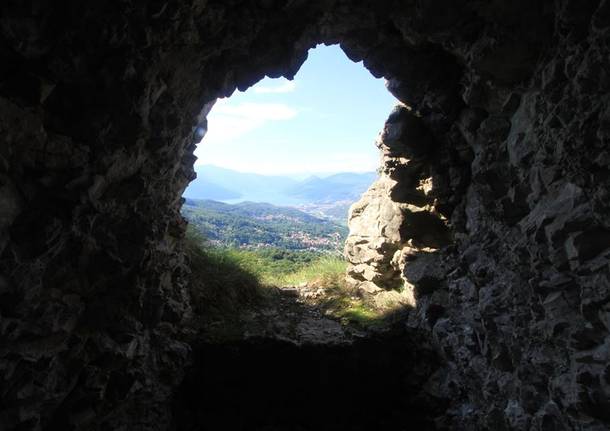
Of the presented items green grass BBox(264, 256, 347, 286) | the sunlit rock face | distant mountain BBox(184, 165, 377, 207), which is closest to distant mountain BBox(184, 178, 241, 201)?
distant mountain BBox(184, 165, 377, 207)

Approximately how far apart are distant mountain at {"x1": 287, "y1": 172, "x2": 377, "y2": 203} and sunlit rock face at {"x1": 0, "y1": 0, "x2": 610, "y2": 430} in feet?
234

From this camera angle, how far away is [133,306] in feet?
15.7

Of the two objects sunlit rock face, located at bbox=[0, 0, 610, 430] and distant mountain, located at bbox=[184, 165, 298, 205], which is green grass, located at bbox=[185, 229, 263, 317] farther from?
distant mountain, located at bbox=[184, 165, 298, 205]

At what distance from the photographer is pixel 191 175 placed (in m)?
6.15

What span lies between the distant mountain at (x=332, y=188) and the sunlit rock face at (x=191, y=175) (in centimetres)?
7135

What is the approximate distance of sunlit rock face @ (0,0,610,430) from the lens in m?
3.10

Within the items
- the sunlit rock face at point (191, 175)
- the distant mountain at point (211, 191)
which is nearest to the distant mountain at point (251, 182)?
the distant mountain at point (211, 191)

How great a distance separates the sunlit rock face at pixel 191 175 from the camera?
10.2 ft

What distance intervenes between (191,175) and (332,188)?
88394 mm

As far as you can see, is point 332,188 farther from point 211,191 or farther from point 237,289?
point 237,289

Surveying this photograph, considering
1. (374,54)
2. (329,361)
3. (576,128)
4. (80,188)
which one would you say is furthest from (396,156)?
(80,188)

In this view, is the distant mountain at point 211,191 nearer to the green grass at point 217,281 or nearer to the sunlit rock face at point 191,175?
the green grass at point 217,281

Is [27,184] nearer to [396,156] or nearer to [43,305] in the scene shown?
[43,305]

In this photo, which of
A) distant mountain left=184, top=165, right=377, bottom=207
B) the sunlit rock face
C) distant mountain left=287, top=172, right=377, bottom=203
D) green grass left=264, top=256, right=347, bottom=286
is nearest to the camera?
the sunlit rock face
